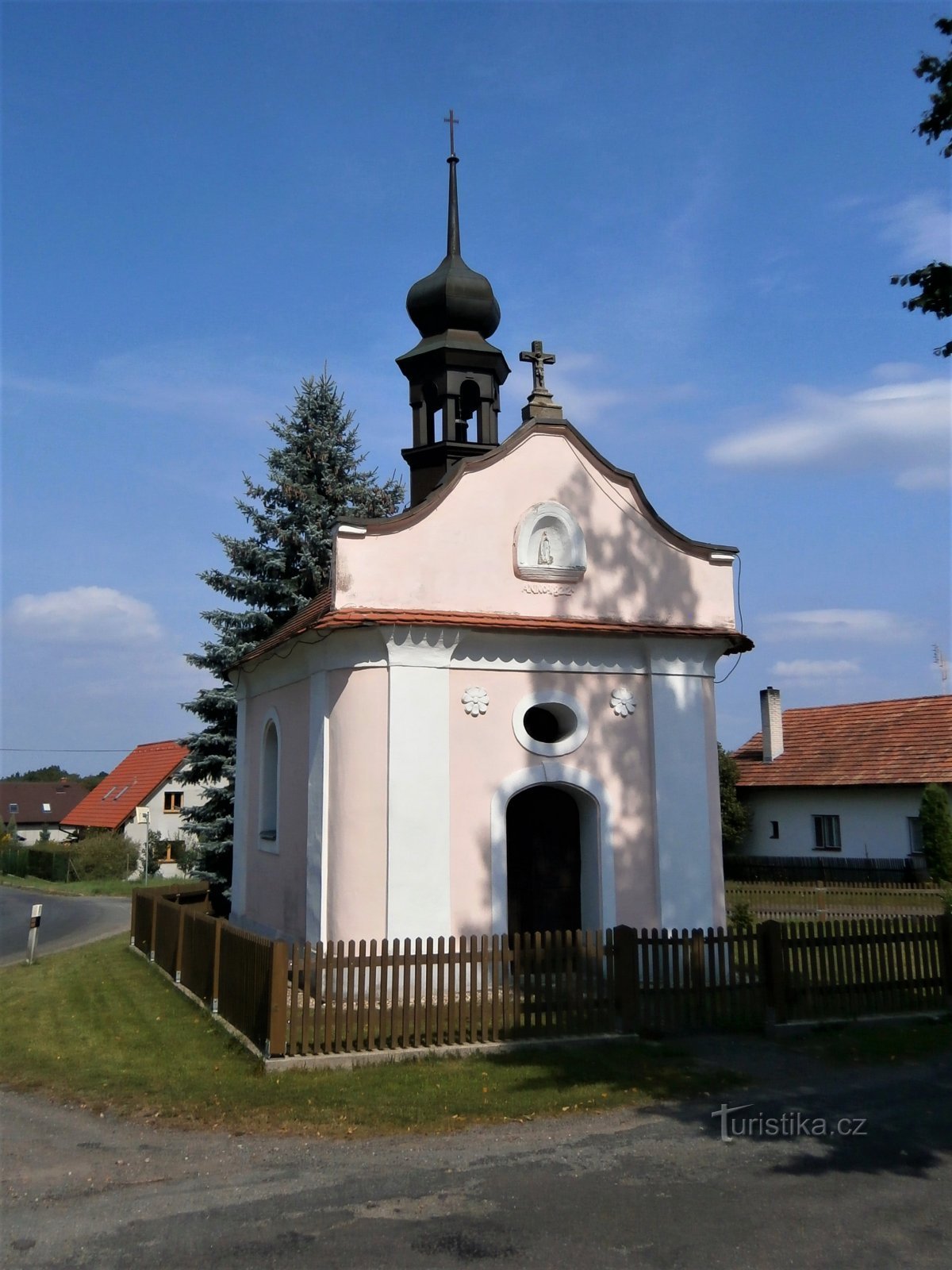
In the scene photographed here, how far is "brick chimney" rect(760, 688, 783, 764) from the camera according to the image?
36.9m

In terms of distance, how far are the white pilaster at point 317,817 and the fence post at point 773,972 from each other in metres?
4.93

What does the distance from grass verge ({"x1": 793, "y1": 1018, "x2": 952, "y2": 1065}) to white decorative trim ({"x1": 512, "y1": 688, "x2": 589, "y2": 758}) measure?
13.7 ft

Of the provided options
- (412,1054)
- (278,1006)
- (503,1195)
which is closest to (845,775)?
(412,1054)

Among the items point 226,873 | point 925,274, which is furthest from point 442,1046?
point 226,873

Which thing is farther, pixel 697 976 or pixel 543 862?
pixel 543 862

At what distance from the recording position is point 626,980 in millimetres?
10547

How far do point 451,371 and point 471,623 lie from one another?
545 centimetres

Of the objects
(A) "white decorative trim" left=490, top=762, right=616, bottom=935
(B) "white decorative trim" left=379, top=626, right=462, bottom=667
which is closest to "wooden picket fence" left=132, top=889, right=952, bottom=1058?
(A) "white decorative trim" left=490, top=762, right=616, bottom=935

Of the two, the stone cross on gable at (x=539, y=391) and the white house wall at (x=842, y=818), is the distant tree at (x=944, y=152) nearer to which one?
the stone cross on gable at (x=539, y=391)

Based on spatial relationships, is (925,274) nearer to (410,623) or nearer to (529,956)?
(410,623)

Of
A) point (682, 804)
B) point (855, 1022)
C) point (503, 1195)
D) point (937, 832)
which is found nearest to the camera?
point (503, 1195)

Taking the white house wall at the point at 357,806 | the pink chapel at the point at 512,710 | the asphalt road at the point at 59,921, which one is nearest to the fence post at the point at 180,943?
the pink chapel at the point at 512,710

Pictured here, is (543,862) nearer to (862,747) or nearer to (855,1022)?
→ (855,1022)

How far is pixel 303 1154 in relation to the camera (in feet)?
23.5
